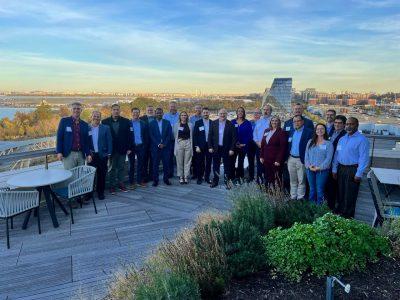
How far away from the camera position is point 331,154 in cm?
448

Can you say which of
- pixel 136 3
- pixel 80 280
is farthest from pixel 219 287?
pixel 136 3

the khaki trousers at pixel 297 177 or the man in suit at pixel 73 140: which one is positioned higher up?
the man in suit at pixel 73 140

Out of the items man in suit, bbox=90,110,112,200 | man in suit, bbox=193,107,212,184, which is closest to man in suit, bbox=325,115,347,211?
man in suit, bbox=193,107,212,184

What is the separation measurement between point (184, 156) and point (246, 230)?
11.8 ft

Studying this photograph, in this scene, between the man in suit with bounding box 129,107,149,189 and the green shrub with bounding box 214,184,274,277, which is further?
the man in suit with bounding box 129,107,149,189

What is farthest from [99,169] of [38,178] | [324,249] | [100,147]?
[324,249]

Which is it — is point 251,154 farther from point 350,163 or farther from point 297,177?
point 350,163

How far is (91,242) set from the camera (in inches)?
151

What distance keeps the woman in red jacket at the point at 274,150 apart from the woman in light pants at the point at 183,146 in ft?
5.31

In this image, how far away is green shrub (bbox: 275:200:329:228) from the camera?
333cm

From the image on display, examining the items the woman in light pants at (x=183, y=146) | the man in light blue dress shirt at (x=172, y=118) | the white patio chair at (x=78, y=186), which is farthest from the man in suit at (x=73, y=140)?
the man in light blue dress shirt at (x=172, y=118)

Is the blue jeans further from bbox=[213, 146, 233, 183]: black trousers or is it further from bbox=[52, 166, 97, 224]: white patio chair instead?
bbox=[52, 166, 97, 224]: white patio chair

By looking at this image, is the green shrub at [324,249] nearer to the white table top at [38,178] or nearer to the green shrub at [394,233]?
the green shrub at [394,233]

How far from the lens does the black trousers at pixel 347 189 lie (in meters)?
4.29
